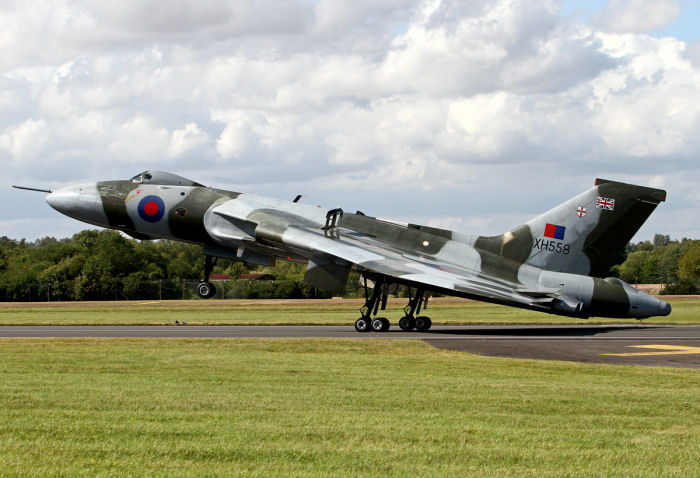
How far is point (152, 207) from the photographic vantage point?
30.8 metres

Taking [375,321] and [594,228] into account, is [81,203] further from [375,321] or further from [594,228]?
[594,228]

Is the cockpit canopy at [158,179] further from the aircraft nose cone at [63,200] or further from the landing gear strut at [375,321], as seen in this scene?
the landing gear strut at [375,321]

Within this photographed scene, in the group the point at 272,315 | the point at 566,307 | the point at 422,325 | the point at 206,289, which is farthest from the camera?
the point at 272,315

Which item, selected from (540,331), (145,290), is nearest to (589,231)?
(540,331)

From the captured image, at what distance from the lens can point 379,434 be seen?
30.5ft

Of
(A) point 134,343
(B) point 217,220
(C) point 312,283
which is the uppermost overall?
(B) point 217,220

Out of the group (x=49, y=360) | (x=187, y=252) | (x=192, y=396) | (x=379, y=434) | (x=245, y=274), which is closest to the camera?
(x=379, y=434)

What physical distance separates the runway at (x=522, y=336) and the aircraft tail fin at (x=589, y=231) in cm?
255

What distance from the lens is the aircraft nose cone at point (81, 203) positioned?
31125 mm

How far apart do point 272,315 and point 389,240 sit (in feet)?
47.2

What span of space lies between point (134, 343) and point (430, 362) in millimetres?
9801

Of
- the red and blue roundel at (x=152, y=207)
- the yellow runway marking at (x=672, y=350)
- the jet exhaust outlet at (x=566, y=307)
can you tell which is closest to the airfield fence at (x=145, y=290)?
the red and blue roundel at (x=152, y=207)

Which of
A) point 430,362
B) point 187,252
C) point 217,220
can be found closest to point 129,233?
point 217,220

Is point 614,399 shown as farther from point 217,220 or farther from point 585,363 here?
point 217,220
